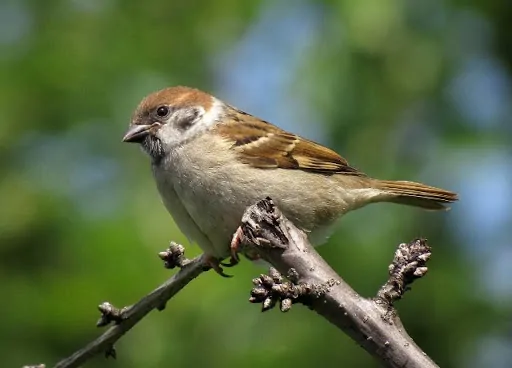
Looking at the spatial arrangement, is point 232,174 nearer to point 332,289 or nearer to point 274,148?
point 274,148

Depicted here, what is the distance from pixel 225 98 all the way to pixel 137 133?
1.03m

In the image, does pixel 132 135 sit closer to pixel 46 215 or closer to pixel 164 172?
pixel 164 172

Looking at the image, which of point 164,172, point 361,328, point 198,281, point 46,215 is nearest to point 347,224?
point 198,281

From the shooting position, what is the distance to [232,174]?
3.01 m

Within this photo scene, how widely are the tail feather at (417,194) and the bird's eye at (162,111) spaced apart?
0.91 m

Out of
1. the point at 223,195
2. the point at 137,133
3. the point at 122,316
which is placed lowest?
the point at 122,316

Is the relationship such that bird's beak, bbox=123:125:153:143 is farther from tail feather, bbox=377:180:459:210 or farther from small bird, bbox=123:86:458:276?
tail feather, bbox=377:180:459:210

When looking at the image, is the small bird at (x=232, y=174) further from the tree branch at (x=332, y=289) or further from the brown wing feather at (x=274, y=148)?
the tree branch at (x=332, y=289)

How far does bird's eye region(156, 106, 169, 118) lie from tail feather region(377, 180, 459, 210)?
2.97ft

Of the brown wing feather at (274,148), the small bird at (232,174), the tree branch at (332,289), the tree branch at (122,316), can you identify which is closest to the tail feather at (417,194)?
the small bird at (232,174)

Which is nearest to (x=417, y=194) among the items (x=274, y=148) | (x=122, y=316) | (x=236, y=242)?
(x=274, y=148)

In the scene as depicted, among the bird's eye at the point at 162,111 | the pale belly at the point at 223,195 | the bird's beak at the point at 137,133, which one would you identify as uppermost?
the bird's eye at the point at 162,111

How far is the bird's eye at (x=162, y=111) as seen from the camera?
11.0 feet

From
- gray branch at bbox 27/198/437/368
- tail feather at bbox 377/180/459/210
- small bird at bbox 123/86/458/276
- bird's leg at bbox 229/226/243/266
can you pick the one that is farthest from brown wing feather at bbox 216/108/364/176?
gray branch at bbox 27/198/437/368
